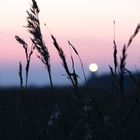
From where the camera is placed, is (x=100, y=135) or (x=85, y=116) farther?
(x=100, y=135)

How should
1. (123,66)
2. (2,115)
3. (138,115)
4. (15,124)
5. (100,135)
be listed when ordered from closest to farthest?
(123,66), (138,115), (100,135), (15,124), (2,115)

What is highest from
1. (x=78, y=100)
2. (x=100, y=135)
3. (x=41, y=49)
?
(x=41, y=49)

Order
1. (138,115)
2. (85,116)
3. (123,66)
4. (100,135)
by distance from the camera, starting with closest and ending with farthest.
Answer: (123,66) < (85,116) < (138,115) < (100,135)

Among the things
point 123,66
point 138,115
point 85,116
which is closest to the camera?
point 123,66

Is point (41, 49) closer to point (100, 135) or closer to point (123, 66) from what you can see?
point (123, 66)

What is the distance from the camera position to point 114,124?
8.87 feet

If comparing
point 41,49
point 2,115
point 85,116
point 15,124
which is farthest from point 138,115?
point 2,115

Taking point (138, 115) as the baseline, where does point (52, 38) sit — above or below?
above

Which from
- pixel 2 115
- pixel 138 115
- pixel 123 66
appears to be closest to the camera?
pixel 123 66

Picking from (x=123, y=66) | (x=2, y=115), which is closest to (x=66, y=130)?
(x=123, y=66)

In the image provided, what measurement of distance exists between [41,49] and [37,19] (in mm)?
160

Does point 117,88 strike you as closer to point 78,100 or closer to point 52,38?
point 78,100

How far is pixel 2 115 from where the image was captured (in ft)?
22.8

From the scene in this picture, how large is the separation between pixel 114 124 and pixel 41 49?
1.80ft
